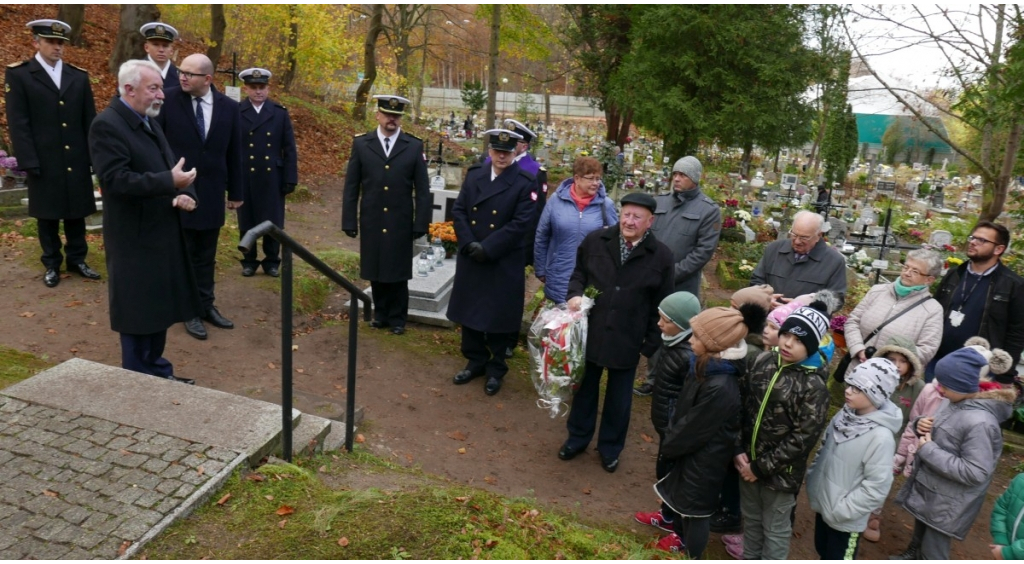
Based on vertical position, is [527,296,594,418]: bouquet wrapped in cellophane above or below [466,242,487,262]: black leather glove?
below

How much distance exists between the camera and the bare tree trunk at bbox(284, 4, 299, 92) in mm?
19781

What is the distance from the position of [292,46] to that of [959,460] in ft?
71.6

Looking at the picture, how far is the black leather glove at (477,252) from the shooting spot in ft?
17.1

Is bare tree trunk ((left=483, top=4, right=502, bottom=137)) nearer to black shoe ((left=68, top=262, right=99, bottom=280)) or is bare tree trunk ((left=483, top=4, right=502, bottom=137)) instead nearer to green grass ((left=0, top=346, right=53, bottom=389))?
black shoe ((left=68, top=262, right=99, bottom=280))

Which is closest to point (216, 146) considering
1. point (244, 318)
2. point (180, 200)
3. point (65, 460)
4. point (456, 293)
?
point (244, 318)

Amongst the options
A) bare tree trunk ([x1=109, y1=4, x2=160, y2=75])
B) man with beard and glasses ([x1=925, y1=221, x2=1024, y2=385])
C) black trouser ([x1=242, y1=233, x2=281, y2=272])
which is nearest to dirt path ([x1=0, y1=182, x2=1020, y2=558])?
black trouser ([x1=242, y1=233, x2=281, y2=272])

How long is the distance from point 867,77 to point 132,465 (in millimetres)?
19264

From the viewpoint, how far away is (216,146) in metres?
5.61

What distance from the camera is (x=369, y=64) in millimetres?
21969

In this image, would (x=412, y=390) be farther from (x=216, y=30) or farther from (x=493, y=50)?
(x=216, y=30)

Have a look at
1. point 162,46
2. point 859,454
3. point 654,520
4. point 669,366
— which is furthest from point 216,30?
point 859,454

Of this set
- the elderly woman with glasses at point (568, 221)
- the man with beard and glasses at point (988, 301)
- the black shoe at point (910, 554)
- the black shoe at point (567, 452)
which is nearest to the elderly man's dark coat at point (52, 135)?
the elderly woman with glasses at point (568, 221)

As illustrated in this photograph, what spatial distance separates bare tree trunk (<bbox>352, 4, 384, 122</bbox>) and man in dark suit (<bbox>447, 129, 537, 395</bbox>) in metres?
17.4

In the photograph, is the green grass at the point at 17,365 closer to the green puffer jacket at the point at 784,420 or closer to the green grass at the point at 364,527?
the green grass at the point at 364,527
